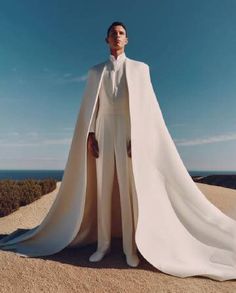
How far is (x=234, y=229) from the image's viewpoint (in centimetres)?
525

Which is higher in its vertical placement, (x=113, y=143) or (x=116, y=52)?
(x=116, y=52)

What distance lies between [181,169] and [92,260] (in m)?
1.77

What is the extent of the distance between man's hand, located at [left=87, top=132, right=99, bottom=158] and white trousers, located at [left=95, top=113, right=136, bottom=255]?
0.06 meters

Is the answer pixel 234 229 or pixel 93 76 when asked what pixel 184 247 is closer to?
pixel 234 229

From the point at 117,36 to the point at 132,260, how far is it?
9.81 ft

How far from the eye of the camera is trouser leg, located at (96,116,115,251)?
5.00 m

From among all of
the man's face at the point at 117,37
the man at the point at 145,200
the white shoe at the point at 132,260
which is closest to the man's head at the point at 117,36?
the man's face at the point at 117,37

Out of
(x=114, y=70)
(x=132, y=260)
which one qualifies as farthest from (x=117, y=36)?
(x=132, y=260)

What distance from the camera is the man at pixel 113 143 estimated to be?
4934 mm

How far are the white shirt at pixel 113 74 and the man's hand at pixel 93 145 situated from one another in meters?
0.09

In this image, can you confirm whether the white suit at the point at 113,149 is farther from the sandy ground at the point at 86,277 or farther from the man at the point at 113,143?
the sandy ground at the point at 86,277

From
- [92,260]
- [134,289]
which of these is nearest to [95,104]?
[92,260]

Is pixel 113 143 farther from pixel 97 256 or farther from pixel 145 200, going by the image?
pixel 97 256

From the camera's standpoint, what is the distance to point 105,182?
5020 mm
